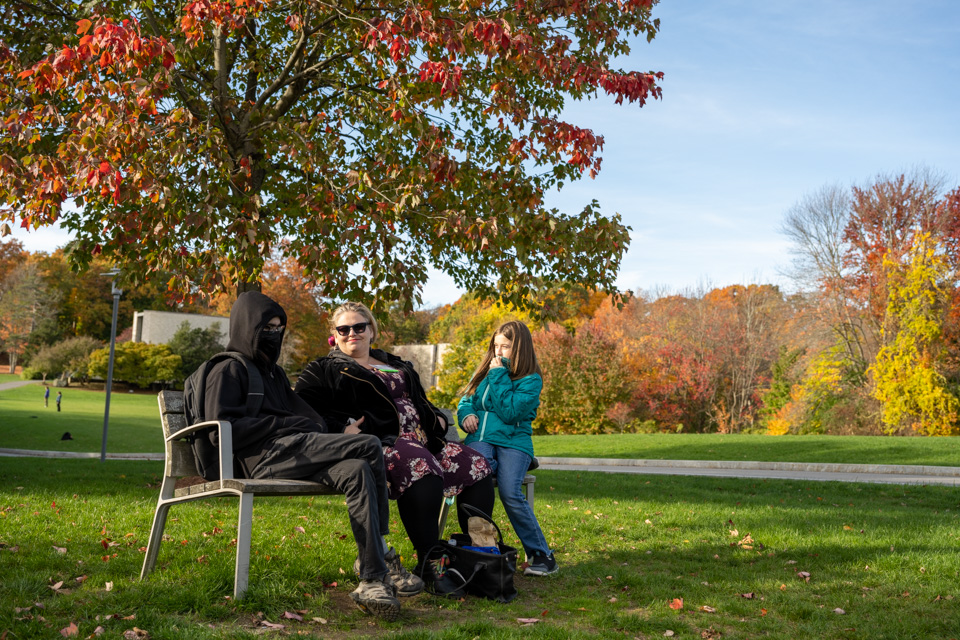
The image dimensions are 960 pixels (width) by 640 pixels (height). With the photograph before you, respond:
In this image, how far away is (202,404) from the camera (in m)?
3.89

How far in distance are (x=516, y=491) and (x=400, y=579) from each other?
4.37ft

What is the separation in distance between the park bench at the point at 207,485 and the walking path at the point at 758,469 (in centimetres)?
1158

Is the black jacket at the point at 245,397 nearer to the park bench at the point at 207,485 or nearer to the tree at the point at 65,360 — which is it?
the park bench at the point at 207,485

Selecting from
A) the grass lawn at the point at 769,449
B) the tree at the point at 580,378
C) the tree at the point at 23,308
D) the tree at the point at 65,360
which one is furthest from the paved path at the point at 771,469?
the tree at the point at 23,308

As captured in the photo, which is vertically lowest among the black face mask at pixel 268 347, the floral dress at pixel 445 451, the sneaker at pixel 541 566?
the sneaker at pixel 541 566

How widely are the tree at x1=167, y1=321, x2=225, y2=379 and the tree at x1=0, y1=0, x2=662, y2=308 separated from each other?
1870 inches

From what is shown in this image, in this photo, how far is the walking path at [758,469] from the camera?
14625 millimetres

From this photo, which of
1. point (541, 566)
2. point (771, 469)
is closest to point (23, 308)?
point (771, 469)

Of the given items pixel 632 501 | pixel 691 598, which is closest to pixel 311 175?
pixel 632 501

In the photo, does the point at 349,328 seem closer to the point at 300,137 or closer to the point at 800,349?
the point at 300,137

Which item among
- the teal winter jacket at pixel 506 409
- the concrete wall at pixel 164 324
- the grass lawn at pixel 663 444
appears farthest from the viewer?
the concrete wall at pixel 164 324

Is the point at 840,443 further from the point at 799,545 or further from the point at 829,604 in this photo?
the point at 829,604

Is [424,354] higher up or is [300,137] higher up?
[300,137]

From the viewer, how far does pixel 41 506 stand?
21.2 feet
